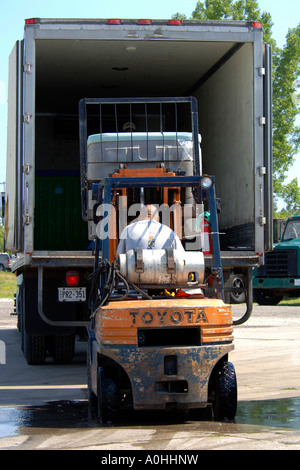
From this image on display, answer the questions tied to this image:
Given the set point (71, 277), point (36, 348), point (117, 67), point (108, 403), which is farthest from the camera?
point (117, 67)

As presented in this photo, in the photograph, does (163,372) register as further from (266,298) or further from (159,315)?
(266,298)

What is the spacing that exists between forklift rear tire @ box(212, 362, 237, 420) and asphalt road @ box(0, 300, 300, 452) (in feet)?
0.39

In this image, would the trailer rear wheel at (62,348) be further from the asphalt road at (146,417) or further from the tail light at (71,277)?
the tail light at (71,277)

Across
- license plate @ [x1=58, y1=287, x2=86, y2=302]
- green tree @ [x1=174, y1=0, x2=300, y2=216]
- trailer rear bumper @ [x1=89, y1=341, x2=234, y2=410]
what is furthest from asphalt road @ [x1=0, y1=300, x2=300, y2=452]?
green tree @ [x1=174, y1=0, x2=300, y2=216]

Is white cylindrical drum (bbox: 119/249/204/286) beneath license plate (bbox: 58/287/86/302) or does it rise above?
above

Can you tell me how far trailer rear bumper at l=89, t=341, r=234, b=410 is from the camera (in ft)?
22.2

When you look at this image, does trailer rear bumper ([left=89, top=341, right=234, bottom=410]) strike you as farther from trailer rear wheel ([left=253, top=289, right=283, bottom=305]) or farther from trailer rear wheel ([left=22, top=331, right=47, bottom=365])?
trailer rear wheel ([left=253, top=289, right=283, bottom=305])

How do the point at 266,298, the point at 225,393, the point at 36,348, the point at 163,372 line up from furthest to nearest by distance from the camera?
1. the point at 266,298
2. the point at 36,348
3. the point at 225,393
4. the point at 163,372

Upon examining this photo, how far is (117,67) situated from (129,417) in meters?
6.04

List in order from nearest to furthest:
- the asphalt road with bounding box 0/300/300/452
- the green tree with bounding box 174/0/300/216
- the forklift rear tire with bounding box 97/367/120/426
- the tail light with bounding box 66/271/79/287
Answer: the asphalt road with bounding box 0/300/300/452
the forklift rear tire with bounding box 97/367/120/426
the tail light with bounding box 66/271/79/287
the green tree with bounding box 174/0/300/216

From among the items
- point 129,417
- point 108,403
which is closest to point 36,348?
point 129,417

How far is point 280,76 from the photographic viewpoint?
39938 millimetres
